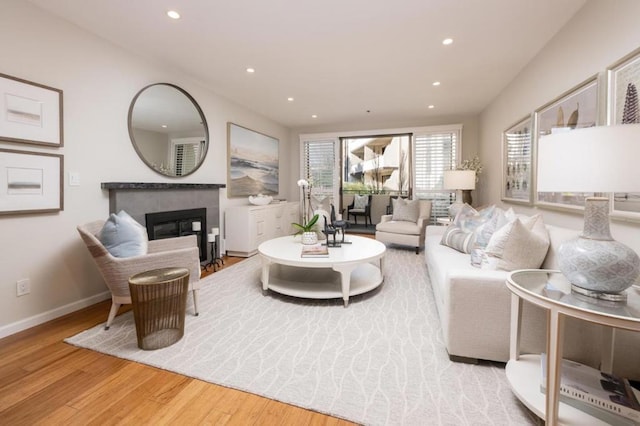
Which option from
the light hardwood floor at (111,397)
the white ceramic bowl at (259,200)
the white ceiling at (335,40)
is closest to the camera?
the light hardwood floor at (111,397)

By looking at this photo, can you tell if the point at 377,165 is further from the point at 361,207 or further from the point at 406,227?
the point at 406,227

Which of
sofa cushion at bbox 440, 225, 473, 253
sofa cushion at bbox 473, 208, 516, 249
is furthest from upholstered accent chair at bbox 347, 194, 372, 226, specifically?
sofa cushion at bbox 473, 208, 516, 249

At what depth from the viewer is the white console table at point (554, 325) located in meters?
1.05

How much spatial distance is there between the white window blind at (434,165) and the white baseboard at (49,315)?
18.1 feet

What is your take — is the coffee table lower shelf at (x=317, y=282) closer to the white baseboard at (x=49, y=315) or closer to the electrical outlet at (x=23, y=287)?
the white baseboard at (x=49, y=315)

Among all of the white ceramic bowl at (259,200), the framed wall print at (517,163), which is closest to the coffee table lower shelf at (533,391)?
the framed wall print at (517,163)

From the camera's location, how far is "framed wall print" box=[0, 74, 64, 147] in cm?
207

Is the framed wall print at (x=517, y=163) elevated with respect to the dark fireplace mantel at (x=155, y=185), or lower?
elevated

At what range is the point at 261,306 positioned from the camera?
8.46 feet

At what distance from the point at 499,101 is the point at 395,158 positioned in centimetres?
434

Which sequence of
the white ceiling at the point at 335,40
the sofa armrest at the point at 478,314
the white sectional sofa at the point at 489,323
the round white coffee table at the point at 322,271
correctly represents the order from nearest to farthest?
the white sectional sofa at the point at 489,323 < the sofa armrest at the point at 478,314 < the white ceiling at the point at 335,40 < the round white coffee table at the point at 322,271

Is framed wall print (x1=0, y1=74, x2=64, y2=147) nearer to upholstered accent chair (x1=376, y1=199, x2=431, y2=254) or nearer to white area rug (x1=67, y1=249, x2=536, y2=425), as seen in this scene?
white area rug (x1=67, y1=249, x2=536, y2=425)

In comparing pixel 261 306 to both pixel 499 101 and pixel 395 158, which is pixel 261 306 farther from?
pixel 395 158

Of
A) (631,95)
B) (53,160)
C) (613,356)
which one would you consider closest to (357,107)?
(631,95)
